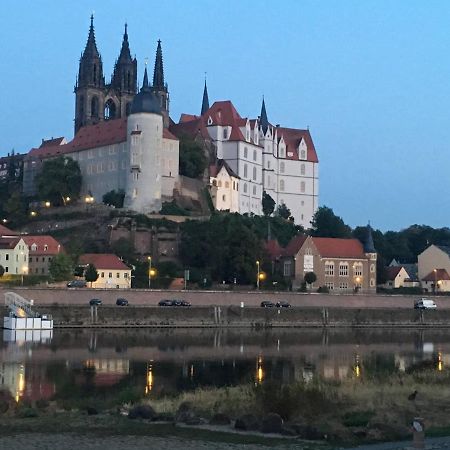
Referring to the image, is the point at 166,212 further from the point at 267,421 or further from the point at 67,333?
the point at 267,421

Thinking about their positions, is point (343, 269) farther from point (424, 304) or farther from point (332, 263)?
point (424, 304)

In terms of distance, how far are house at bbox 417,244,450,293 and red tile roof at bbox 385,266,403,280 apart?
2.71 metres

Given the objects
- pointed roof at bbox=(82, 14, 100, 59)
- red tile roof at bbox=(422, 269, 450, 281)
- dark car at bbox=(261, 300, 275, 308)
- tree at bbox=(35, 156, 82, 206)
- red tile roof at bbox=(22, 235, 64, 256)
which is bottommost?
dark car at bbox=(261, 300, 275, 308)

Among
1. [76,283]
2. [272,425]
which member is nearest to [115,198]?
[76,283]

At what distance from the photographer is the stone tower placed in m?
115

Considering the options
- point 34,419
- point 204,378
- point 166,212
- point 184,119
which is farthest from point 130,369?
point 184,119

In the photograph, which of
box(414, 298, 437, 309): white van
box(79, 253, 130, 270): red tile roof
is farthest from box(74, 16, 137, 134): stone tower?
box(414, 298, 437, 309): white van

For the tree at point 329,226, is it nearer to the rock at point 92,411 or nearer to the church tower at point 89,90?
the church tower at point 89,90

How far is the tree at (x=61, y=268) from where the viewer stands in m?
74.2

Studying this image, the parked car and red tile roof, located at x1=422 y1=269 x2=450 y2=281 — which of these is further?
red tile roof, located at x1=422 y1=269 x2=450 y2=281

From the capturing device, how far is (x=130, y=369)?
3850 centimetres

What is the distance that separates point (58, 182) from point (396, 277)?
36179 millimetres

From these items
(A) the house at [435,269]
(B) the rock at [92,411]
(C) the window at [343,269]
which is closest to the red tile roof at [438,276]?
(A) the house at [435,269]

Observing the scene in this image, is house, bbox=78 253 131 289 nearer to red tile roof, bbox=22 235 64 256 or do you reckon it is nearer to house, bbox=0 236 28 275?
red tile roof, bbox=22 235 64 256
